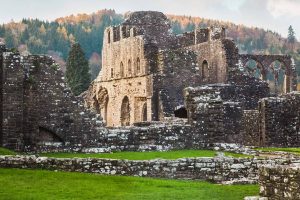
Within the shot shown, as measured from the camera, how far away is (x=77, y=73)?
8819 cm

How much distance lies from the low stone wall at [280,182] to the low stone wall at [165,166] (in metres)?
4.79

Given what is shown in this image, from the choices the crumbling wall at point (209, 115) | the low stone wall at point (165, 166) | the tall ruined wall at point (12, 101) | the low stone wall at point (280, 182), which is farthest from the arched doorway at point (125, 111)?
the low stone wall at point (280, 182)

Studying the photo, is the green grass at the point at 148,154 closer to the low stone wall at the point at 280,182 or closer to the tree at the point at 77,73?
the low stone wall at the point at 280,182

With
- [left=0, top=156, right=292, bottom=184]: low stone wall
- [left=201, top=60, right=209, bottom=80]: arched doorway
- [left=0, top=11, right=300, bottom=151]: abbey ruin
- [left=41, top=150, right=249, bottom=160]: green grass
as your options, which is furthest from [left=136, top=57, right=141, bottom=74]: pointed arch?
[left=0, top=156, right=292, bottom=184]: low stone wall

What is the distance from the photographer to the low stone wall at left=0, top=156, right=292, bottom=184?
72.4 feet

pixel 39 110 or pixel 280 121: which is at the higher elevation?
pixel 39 110

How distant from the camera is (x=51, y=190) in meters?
18.7

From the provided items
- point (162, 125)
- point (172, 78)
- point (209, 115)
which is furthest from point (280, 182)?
point (172, 78)

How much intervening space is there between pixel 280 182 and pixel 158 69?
36277 mm

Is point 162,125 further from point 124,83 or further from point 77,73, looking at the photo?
point 77,73

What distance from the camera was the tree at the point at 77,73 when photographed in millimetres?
87100

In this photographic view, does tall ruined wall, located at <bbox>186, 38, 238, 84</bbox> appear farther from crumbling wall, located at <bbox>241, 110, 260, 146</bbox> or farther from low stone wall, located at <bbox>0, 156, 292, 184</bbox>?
low stone wall, located at <bbox>0, 156, 292, 184</bbox>

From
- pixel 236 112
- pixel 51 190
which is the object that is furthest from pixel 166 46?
pixel 51 190

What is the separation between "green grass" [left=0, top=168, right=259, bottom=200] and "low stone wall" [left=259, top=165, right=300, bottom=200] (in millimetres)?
1674
